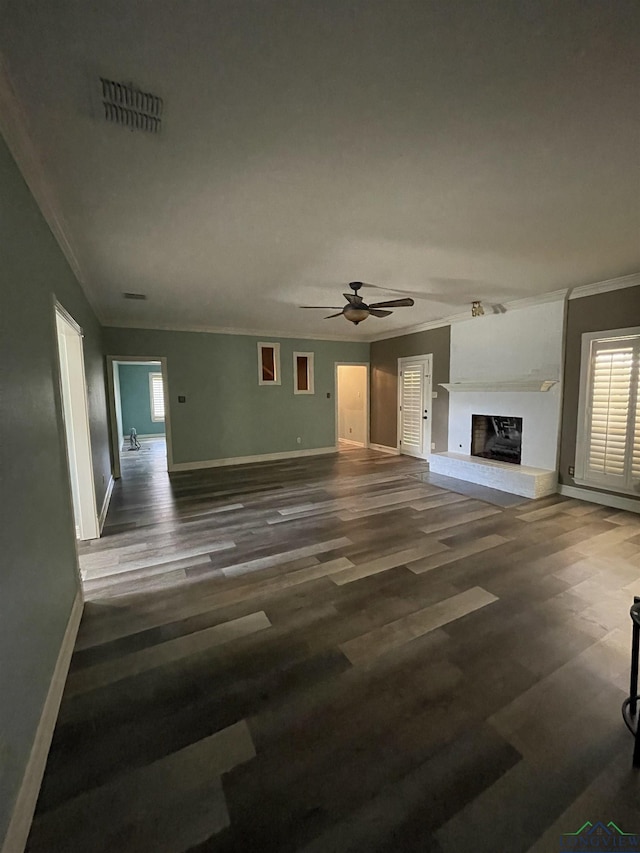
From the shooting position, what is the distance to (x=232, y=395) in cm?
707

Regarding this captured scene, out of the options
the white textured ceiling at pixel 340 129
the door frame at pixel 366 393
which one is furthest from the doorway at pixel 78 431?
the door frame at pixel 366 393

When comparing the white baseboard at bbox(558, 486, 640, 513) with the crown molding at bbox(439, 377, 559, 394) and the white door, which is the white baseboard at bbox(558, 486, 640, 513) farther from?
the white door

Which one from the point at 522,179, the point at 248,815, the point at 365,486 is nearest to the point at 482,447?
the point at 365,486

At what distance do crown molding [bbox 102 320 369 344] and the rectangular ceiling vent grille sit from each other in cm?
508

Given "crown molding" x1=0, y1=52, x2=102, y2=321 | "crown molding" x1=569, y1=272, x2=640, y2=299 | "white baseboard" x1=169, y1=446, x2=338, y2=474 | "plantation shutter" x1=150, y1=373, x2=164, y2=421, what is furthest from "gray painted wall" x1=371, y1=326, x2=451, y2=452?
"plantation shutter" x1=150, y1=373, x2=164, y2=421

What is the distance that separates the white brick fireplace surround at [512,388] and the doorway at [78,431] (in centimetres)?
508

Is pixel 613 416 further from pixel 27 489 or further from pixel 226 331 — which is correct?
pixel 226 331

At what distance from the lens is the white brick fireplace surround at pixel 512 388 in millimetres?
4828

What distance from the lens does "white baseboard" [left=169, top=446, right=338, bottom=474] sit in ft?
22.0

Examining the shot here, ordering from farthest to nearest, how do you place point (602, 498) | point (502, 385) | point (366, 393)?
point (366, 393)
point (502, 385)
point (602, 498)

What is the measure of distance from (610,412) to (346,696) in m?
4.53

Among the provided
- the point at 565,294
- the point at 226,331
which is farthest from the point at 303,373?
the point at 565,294

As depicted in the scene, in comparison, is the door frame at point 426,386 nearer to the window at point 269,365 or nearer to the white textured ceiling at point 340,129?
the window at point 269,365

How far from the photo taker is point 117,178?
2102 millimetres
